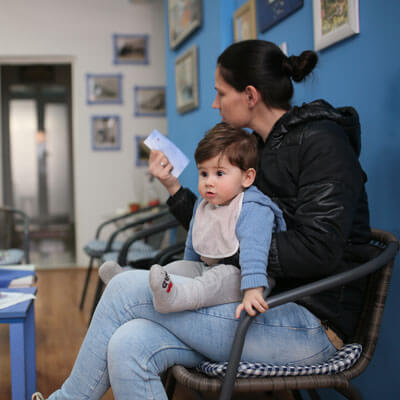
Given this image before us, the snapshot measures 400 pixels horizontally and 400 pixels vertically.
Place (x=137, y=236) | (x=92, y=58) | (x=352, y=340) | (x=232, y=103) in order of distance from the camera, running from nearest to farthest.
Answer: (x=352, y=340), (x=232, y=103), (x=137, y=236), (x=92, y=58)

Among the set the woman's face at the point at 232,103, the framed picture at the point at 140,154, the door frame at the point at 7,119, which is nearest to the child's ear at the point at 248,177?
the woman's face at the point at 232,103

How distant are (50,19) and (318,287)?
502 cm

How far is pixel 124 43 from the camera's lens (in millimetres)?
5316

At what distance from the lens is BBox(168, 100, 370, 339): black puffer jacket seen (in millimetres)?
1178

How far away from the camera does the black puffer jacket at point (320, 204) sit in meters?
1.18

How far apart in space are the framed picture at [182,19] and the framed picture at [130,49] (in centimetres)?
126

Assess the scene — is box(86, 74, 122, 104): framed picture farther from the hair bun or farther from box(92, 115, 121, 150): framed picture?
the hair bun

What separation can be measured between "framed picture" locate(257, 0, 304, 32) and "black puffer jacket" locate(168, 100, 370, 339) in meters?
0.94

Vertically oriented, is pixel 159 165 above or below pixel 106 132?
below

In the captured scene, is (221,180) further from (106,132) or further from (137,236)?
(106,132)

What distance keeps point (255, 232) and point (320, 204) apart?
0.17m

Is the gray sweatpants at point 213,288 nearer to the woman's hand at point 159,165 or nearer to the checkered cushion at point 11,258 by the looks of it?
the woman's hand at point 159,165

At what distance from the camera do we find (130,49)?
5332mm

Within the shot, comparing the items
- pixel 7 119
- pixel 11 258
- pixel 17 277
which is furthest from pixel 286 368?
pixel 7 119
